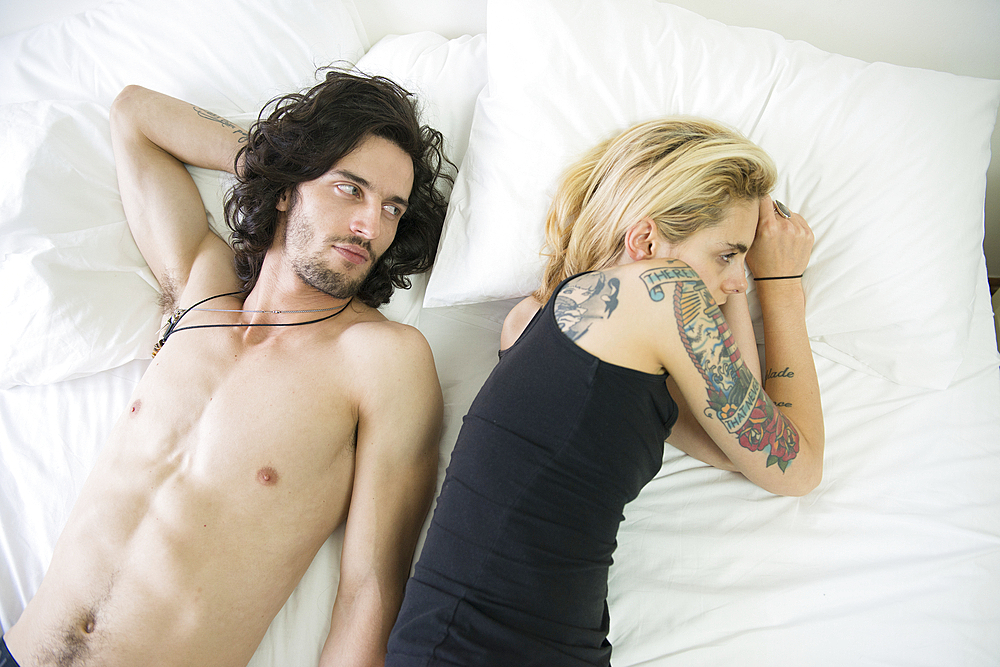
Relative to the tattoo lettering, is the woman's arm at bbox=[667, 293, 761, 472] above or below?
below

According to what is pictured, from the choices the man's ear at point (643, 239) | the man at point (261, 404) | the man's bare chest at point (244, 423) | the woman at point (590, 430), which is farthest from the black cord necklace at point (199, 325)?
the man's ear at point (643, 239)

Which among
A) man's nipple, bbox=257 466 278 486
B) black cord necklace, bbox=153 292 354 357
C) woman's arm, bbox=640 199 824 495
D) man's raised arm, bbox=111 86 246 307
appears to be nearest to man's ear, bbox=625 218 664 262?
woman's arm, bbox=640 199 824 495

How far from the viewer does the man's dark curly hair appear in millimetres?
1536

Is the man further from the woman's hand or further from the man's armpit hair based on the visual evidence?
the woman's hand

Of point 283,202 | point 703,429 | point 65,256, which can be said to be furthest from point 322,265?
point 703,429

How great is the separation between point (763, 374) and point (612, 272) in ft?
2.02

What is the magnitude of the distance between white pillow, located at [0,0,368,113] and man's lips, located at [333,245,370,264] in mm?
715

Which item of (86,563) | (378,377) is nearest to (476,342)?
(378,377)

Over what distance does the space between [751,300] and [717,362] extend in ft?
1.67

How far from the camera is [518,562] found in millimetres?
1027

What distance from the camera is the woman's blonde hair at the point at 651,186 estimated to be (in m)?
1.16

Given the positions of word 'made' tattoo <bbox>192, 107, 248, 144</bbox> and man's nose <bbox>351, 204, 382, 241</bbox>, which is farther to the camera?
word 'made' tattoo <bbox>192, 107, 248, 144</bbox>

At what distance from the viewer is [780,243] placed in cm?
133

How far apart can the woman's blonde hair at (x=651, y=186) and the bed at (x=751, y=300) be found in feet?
0.33
